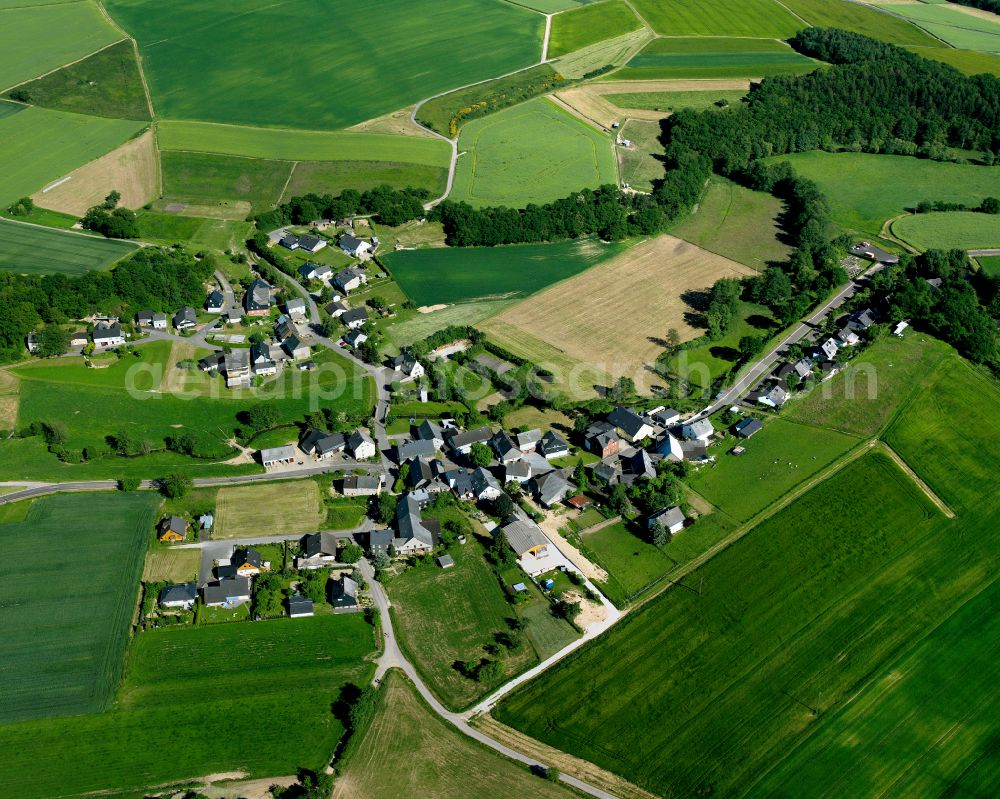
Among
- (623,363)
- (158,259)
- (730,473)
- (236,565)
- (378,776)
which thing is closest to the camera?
(378,776)

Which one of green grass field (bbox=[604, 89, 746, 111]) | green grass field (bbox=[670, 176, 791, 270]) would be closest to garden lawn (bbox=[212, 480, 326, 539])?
green grass field (bbox=[670, 176, 791, 270])

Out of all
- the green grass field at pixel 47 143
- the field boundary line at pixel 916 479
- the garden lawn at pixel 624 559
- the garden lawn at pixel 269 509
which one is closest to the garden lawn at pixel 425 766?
the garden lawn at pixel 624 559

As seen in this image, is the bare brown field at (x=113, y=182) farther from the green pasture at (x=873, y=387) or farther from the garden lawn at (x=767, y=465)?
the green pasture at (x=873, y=387)

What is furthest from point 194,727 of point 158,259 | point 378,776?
point 158,259

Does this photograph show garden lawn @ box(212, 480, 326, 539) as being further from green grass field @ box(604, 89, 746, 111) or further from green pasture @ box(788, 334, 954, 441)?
green grass field @ box(604, 89, 746, 111)

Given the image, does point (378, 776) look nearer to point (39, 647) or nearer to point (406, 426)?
point (39, 647)

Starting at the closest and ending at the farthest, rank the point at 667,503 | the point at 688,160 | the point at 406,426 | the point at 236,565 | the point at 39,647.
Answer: the point at 39,647, the point at 236,565, the point at 667,503, the point at 406,426, the point at 688,160
